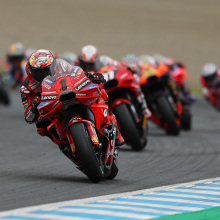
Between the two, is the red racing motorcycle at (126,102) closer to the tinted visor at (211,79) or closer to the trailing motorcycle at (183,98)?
the trailing motorcycle at (183,98)

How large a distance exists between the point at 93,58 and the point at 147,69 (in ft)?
12.2

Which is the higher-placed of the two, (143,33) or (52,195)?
(52,195)

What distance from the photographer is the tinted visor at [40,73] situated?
302 inches

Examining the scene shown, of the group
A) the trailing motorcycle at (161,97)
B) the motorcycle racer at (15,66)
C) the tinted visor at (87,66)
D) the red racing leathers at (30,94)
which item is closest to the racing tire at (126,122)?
the tinted visor at (87,66)

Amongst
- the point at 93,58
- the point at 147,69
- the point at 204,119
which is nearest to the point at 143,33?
the point at 204,119

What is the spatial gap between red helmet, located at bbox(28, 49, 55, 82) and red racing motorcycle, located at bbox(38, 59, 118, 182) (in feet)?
0.52

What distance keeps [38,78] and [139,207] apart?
7.72ft

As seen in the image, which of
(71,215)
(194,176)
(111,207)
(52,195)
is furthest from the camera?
(194,176)

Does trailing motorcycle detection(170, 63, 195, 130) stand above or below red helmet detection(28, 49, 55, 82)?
below

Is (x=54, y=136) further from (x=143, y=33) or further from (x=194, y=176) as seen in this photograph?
(x=143, y=33)

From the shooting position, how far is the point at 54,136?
24.9 feet

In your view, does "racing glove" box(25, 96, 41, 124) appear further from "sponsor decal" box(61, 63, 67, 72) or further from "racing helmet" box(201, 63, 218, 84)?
"racing helmet" box(201, 63, 218, 84)

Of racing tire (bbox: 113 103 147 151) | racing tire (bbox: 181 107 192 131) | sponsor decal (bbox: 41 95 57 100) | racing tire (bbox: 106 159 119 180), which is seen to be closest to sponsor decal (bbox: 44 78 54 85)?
sponsor decal (bbox: 41 95 57 100)

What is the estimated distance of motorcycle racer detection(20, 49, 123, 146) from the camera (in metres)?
7.57
